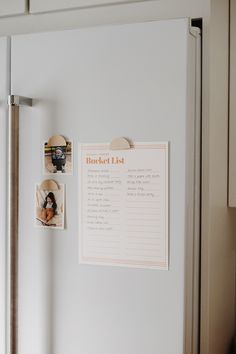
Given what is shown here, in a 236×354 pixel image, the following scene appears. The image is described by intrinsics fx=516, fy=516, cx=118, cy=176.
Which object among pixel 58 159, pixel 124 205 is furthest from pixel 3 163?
pixel 124 205

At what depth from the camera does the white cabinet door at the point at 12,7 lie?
1.25 m

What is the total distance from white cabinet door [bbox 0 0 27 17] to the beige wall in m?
0.02

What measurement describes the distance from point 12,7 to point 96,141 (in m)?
0.42

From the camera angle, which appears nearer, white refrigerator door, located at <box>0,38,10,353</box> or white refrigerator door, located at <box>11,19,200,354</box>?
white refrigerator door, located at <box>11,19,200,354</box>

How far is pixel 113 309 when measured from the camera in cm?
112

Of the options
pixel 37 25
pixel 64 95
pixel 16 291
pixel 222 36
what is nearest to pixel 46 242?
pixel 16 291

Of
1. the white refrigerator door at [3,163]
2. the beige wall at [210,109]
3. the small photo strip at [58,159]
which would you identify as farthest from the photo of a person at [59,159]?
the beige wall at [210,109]

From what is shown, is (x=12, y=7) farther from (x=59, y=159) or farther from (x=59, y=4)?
(x=59, y=159)

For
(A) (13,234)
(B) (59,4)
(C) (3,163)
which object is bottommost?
(A) (13,234)

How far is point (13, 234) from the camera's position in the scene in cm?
119

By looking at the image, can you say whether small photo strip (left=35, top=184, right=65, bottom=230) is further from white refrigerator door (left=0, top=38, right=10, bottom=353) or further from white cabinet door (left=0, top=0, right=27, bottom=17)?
white cabinet door (left=0, top=0, right=27, bottom=17)

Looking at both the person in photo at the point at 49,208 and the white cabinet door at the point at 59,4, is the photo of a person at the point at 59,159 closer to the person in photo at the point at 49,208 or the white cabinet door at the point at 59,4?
the person in photo at the point at 49,208

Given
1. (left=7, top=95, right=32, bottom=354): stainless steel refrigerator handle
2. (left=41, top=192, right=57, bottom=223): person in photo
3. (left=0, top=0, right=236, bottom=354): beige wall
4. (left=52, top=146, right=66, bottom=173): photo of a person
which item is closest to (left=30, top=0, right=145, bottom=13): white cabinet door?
(left=0, top=0, right=236, bottom=354): beige wall

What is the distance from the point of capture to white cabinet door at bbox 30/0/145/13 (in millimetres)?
1174
